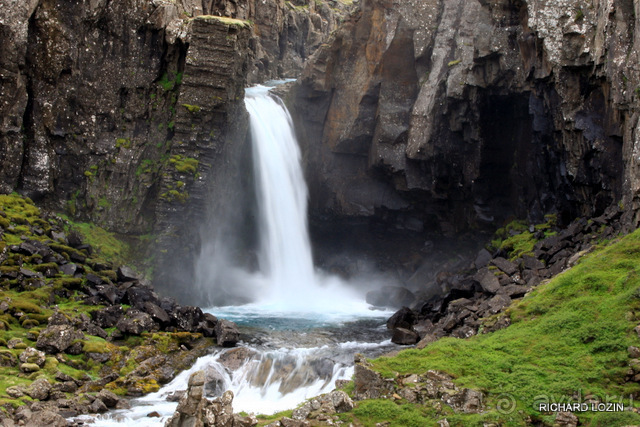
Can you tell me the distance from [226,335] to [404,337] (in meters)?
7.57

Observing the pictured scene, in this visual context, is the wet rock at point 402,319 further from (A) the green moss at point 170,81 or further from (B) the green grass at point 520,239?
(A) the green moss at point 170,81

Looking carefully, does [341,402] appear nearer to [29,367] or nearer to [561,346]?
[561,346]

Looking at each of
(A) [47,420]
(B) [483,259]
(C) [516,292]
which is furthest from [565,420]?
(B) [483,259]

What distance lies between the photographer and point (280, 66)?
2320 inches

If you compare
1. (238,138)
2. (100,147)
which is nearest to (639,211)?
(238,138)

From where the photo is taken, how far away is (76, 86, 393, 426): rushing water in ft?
66.6

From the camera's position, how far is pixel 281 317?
31.7 meters

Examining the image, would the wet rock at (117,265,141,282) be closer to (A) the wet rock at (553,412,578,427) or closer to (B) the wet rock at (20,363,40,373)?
(B) the wet rock at (20,363,40,373)

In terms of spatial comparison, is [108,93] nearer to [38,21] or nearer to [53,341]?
[38,21]

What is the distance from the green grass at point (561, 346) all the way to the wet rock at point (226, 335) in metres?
8.31

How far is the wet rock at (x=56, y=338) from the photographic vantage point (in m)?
19.8

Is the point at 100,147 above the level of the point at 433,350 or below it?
above

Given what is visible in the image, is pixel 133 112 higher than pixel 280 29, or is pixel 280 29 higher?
pixel 280 29

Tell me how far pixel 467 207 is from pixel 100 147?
23.5 meters
